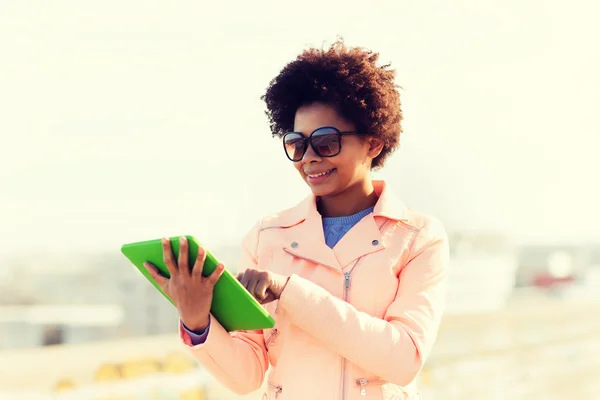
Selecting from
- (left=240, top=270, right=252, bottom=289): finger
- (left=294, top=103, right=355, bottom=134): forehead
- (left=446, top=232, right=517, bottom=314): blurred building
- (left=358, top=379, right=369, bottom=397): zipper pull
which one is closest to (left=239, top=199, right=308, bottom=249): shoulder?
(left=294, top=103, right=355, bottom=134): forehead

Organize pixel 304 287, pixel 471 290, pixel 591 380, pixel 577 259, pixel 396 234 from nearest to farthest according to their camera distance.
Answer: pixel 304 287 < pixel 396 234 < pixel 591 380 < pixel 471 290 < pixel 577 259

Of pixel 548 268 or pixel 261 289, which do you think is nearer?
pixel 261 289

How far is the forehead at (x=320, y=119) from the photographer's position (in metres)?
2.16

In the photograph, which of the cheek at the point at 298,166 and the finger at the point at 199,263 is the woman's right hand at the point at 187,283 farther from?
the cheek at the point at 298,166

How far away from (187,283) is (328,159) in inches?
20.1

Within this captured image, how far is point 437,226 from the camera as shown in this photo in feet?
7.17

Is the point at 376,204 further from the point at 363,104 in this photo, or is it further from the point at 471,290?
the point at 471,290

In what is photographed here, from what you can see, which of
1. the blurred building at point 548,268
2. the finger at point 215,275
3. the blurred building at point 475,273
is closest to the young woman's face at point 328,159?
the finger at point 215,275

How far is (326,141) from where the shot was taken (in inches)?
83.8

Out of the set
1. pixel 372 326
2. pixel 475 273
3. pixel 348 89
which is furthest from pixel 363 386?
pixel 475 273

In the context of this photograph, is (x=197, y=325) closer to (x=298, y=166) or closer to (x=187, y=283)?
(x=187, y=283)

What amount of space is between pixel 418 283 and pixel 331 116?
1.58 feet

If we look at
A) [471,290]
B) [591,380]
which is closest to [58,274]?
[471,290]

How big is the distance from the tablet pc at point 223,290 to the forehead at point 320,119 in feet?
1.64
